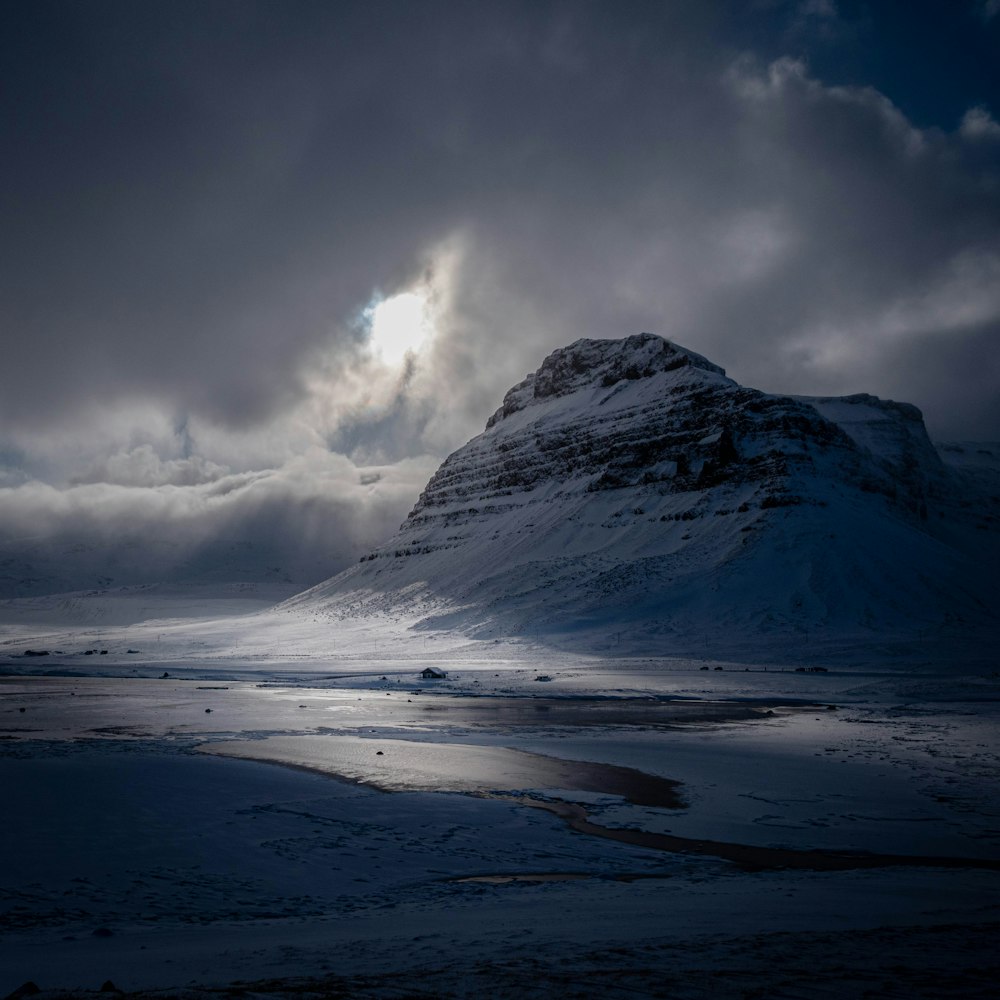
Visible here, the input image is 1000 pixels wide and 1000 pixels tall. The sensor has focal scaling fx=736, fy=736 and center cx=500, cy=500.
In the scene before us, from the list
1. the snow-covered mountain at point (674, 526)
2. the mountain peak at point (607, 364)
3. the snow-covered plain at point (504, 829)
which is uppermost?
the mountain peak at point (607, 364)

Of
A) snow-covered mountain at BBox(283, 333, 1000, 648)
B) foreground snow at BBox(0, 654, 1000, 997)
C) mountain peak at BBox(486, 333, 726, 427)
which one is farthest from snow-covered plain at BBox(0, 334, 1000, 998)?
mountain peak at BBox(486, 333, 726, 427)

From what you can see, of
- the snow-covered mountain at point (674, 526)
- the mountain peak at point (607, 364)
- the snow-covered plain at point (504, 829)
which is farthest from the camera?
the mountain peak at point (607, 364)

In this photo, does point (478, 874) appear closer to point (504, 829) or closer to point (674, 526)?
point (504, 829)

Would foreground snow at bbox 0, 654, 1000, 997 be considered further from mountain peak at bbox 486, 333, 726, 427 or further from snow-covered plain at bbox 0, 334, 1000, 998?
mountain peak at bbox 486, 333, 726, 427

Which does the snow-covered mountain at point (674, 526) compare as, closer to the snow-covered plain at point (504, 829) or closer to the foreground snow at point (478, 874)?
the snow-covered plain at point (504, 829)

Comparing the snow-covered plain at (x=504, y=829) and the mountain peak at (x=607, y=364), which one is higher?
the mountain peak at (x=607, y=364)

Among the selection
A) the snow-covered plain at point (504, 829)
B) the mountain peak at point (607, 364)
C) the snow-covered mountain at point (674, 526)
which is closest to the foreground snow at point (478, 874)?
the snow-covered plain at point (504, 829)

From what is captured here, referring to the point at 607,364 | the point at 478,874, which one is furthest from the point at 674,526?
the point at 478,874

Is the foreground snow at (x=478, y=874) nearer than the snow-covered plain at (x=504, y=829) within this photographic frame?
Yes

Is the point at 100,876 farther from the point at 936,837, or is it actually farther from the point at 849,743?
the point at 849,743
